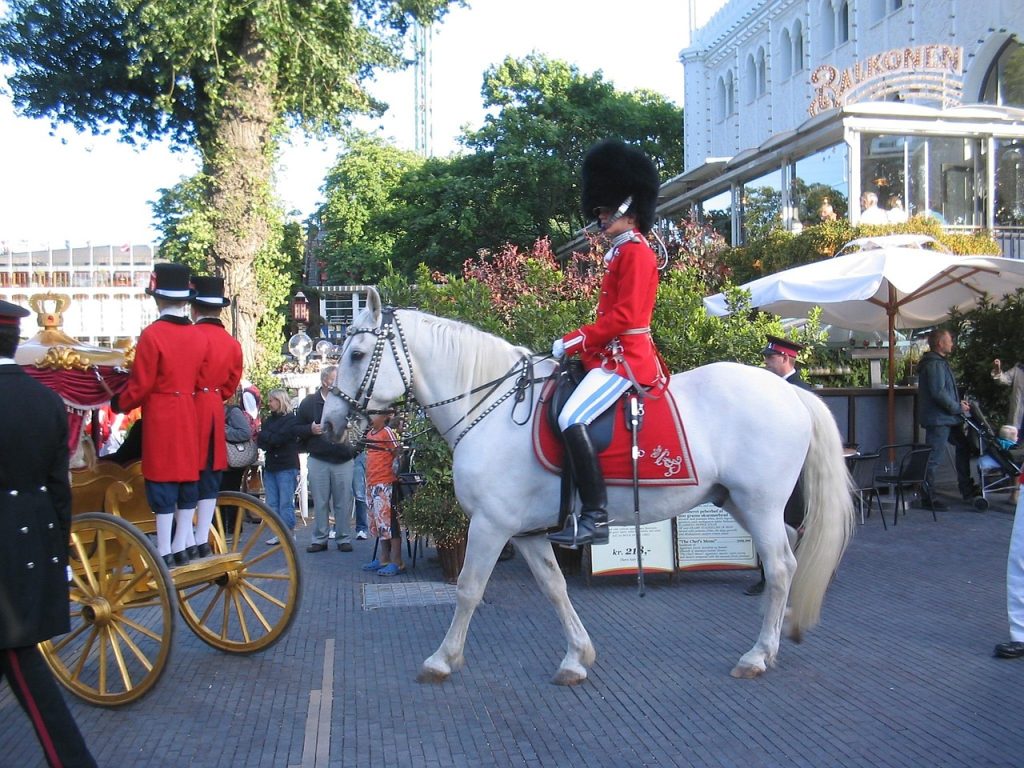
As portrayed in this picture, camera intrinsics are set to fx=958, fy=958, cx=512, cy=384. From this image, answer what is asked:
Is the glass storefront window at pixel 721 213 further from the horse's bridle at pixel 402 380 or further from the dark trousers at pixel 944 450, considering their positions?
the horse's bridle at pixel 402 380

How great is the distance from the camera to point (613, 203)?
6.04 metres

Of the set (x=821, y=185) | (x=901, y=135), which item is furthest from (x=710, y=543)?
(x=901, y=135)

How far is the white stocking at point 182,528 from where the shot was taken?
235 inches

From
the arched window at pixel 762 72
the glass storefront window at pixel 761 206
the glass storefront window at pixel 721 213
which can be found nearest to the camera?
the glass storefront window at pixel 761 206

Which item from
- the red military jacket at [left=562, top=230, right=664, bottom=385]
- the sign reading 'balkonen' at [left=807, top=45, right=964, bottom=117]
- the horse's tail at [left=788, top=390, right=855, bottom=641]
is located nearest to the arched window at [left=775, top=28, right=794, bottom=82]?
the sign reading 'balkonen' at [left=807, top=45, right=964, bottom=117]

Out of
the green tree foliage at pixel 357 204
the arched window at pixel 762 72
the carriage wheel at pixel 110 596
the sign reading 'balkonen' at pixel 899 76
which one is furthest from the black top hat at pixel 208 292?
the green tree foliage at pixel 357 204

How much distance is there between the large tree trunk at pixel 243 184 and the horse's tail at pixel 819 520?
1225 cm

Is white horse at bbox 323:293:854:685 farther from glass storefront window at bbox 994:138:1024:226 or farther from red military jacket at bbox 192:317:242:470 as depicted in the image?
glass storefront window at bbox 994:138:1024:226

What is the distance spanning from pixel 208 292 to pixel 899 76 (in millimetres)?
20095

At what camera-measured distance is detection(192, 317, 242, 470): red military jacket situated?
6.00 metres

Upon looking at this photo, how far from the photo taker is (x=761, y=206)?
2308 centimetres

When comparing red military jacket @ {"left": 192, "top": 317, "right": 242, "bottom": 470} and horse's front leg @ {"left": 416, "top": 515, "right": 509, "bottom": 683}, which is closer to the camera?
horse's front leg @ {"left": 416, "top": 515, "right": 509, "bottom": 683}

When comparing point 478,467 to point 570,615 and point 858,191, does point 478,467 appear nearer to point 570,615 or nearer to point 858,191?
point 570,615

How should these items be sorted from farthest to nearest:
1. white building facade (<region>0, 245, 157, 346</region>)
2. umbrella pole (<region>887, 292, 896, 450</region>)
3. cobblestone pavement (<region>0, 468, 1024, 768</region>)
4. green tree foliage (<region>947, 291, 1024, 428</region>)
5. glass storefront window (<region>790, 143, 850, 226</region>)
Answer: white building facade (<region>0, 245, 157, 346</region>)
glass storefront window (<region>790, 143, 850, 226</region>)
green tree foliage (<region>947, 291, 1024, 428</region>)
umbrella pole (<region>887, 292, 896, 450</region>)
cobblestone pavement (<region>0, 468, 1024, 768</region>)
